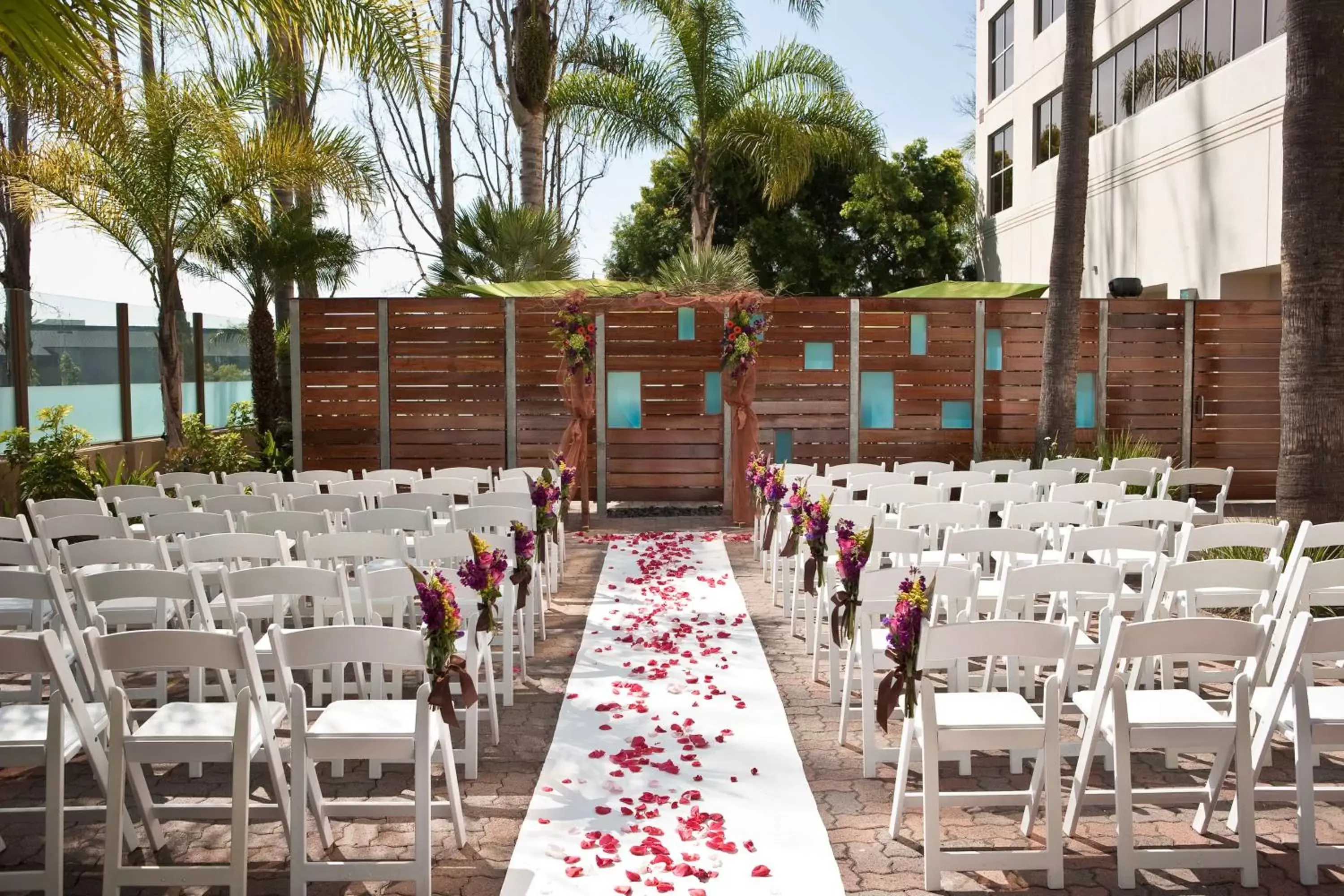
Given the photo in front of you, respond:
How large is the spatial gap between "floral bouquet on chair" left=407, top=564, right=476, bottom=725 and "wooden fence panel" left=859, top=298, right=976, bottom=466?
9863 millimetres

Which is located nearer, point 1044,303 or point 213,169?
point 213,169

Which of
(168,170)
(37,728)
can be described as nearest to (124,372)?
(168,170)

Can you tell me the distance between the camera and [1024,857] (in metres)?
3.59

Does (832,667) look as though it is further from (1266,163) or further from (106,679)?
(1266,163)

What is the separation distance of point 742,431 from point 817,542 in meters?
5.61

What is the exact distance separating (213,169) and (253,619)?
7286 millimetres

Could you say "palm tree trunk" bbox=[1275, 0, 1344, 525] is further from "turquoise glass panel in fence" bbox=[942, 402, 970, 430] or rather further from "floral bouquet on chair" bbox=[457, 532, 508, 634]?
"floral bouquet on chair" bbox=[457, 532, 508, 634]

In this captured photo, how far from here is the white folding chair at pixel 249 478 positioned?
874 cm

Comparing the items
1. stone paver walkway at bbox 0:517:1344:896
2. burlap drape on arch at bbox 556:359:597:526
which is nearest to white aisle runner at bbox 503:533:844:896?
stone paver walkway at bbox 0:517:1344:896

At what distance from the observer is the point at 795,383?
13.2 metres

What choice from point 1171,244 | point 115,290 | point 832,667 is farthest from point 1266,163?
point 115,290

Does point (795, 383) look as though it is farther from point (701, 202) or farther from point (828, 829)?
point (828, 829)

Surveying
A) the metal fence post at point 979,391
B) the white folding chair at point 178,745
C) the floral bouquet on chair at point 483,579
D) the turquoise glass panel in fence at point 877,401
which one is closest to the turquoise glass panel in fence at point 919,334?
the turquoise glass panel in fence at point 877,401

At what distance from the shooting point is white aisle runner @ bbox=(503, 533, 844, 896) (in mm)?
3621
